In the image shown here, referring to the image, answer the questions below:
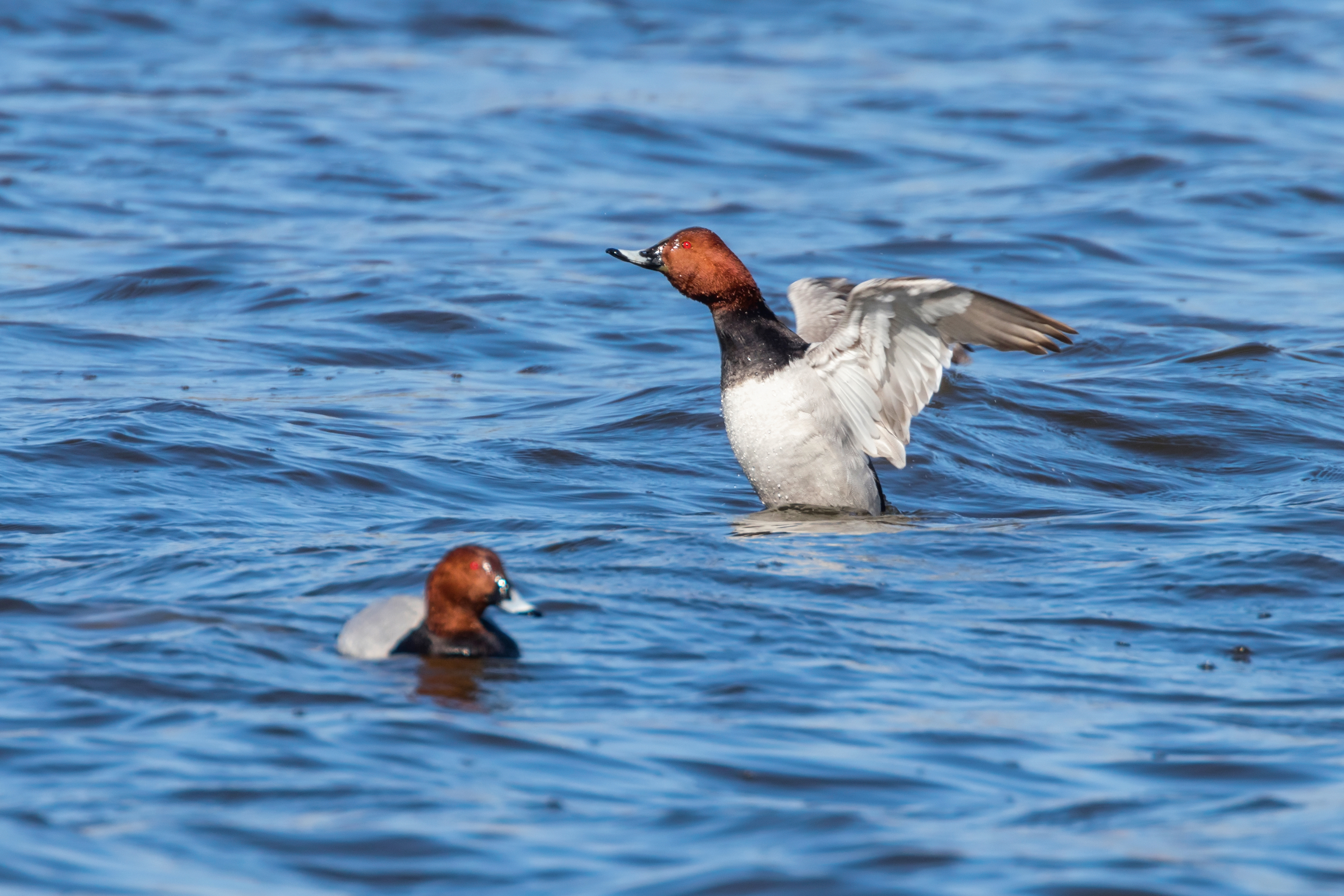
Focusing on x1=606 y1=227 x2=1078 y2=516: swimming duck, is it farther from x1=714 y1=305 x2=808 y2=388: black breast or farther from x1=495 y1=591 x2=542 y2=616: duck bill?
x1=495 y1=591 x2=542 y2=616: duck bill

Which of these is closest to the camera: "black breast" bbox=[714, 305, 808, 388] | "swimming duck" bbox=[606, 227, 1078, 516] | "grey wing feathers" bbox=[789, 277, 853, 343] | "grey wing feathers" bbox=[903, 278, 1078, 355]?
"grey wing feathers" bbox=[903, 278, 1078, 355]

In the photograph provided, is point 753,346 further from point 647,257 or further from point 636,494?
point 636,494

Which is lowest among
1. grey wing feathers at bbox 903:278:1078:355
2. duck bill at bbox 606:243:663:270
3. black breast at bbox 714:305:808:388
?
black breast at bbox 714:305:808:388

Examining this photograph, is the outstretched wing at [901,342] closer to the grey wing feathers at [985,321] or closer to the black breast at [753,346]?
the grey wing feathers at [985,321]

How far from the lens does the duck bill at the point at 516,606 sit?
214 inches

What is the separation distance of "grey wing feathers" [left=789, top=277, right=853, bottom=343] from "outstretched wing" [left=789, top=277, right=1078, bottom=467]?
799 millimetres

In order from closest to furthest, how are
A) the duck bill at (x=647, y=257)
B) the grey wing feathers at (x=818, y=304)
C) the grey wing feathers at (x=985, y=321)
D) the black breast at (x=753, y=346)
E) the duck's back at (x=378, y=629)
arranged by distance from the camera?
the duck's back at (x=378, y=629)
the grey wing feathers at (x=985, y=321)
the black breast at (x=753, y=346)
the duck bill at (x=647, y=257)
the grey wing feathers at (x=818, y=304)

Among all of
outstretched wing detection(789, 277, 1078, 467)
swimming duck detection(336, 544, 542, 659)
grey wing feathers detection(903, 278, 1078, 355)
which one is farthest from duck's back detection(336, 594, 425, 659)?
grey wing feathers detection(903, 278, 1078, 355)

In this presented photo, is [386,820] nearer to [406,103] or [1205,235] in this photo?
[1205,235]

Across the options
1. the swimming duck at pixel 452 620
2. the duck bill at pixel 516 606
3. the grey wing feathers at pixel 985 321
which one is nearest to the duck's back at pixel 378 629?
the swimming duck at pixel 452 620

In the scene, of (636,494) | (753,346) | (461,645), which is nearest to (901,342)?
(753,346)

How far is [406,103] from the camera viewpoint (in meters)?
18.2

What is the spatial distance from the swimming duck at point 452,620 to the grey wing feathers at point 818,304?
3149mm

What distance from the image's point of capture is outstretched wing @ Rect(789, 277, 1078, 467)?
706cm
